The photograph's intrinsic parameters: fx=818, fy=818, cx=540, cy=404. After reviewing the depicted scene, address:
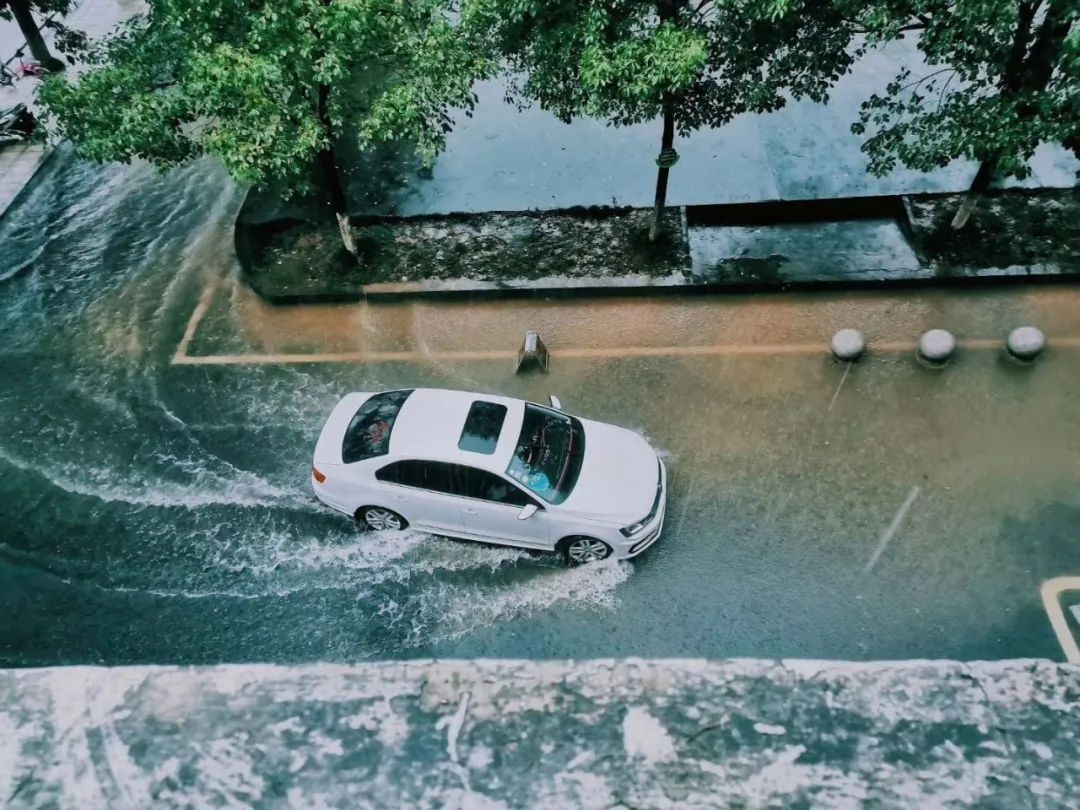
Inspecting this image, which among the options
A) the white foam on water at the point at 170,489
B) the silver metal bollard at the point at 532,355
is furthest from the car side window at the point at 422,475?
the silver metal bollard at the point at 532,355

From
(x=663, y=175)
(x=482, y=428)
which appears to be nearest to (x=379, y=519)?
(x=482, y=428)

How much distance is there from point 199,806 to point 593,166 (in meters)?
11.7

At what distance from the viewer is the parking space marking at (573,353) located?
1062 centimetres

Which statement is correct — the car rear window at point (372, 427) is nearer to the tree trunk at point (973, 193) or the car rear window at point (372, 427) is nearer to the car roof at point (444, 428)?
the car roof at point (444, 428)

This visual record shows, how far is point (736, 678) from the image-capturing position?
14.3 feet

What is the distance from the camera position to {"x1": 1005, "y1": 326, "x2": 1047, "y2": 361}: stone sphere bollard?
398 inches

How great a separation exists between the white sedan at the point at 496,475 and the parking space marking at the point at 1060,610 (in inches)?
155

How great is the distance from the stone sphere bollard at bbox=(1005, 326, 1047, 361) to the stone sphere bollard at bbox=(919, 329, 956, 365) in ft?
2.30

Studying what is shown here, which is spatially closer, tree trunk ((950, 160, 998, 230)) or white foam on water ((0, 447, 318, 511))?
white foam on water ((0, 447, 318, 511))

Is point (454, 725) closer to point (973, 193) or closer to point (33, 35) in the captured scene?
point (973, 193)

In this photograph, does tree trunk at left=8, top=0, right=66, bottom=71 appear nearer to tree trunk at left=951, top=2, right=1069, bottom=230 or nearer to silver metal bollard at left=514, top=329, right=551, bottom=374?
silver metal bollard at left=514, top=329, right=551, bottom=374

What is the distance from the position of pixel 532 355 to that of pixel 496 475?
270cm

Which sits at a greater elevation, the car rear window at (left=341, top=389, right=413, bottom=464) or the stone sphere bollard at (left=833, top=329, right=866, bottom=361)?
the stone sphere bollard at (left=833, top=329, right=866, bottom=361)

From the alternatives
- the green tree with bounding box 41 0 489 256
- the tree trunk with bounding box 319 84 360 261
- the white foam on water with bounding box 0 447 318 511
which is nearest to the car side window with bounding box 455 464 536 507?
the white foam on water with bounding box 0 447 318 511
